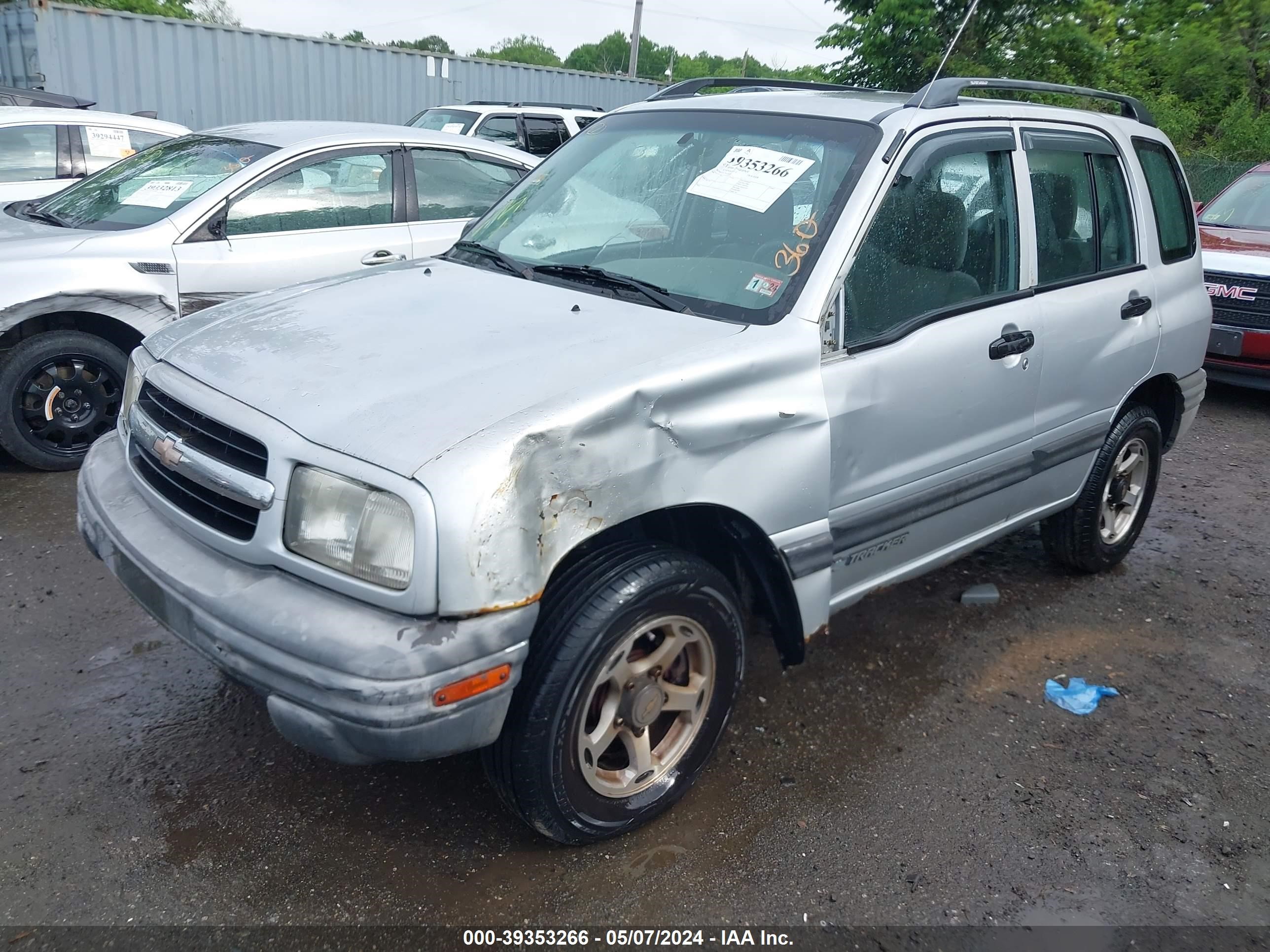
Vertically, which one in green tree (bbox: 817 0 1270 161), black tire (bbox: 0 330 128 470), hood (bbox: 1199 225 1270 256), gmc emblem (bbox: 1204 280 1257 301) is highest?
green tree (bbox: 817 0 1270 161)

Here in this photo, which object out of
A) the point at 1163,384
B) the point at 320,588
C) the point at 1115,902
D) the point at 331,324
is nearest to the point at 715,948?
the point at 1115,902

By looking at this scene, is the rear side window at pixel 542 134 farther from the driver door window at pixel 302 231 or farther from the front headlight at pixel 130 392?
the front headlight at pixel 130 392

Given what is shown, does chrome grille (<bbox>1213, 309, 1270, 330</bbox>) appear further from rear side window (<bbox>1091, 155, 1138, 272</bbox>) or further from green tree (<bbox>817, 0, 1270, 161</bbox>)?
green tree (<bbox>817, 0, 1270, 161</bbox>)

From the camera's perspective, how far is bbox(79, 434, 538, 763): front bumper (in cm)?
220

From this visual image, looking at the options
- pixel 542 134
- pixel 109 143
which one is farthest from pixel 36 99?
pixel 542 134

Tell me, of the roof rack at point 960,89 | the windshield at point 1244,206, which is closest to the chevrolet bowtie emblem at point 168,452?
the roof rack at point 960,89

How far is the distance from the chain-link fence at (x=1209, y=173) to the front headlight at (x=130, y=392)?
15.3 meters

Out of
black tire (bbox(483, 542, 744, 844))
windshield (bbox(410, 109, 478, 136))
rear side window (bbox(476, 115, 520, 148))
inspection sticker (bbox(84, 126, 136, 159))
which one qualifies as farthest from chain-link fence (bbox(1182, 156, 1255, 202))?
black tire (bbox(483, 542, 744, 844))

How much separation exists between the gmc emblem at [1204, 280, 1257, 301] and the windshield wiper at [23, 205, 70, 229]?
7.27 m

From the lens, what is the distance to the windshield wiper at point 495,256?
11.1ft

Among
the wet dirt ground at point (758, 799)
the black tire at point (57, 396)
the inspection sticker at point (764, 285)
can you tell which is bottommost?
the wet dirt ground at point (758, 799)

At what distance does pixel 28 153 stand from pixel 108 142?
1.80 feet

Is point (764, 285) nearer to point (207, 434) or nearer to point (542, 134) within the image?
point (207, 434)

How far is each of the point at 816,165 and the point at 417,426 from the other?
5.22 ft
